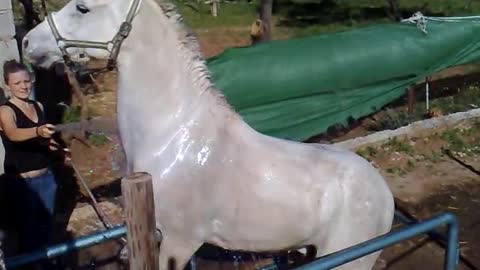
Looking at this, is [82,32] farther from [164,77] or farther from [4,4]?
[4,4]

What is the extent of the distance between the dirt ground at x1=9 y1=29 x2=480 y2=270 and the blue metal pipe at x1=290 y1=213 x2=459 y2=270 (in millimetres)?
1723

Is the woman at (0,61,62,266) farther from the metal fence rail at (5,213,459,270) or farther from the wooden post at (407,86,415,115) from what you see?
the wooden post at (407,86,415,115)

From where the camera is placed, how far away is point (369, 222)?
3.72 m

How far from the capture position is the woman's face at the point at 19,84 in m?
4.54

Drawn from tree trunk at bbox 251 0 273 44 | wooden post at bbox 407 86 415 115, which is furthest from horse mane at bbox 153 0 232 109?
tree trunk at bbox 251 0 273 44

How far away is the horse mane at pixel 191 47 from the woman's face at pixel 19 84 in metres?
1.33

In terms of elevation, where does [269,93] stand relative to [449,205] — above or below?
above

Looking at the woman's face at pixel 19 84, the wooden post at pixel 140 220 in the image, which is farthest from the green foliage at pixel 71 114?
the wooden post at pixel 140 220

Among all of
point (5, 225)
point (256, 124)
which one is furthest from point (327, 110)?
point (5, 225)

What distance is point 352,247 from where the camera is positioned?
3029mm

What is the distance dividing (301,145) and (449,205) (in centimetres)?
316

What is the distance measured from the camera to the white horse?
3629 mm

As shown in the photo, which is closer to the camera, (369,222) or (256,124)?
(369,222)

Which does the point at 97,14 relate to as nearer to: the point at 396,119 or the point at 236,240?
the point at 236,240
